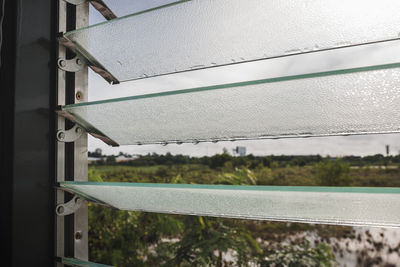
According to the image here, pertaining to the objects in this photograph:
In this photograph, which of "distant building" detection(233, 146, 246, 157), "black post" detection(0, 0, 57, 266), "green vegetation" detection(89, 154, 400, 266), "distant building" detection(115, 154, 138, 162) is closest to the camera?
"black post" detection(0, 0, 57, 266)

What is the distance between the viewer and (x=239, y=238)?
1660 mm

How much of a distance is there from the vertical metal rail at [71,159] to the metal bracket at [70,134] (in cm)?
1

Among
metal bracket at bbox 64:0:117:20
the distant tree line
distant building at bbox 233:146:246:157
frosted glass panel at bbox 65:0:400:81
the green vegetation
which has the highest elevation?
metal bracket at bbox 64:0:117:20

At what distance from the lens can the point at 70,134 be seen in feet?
1.80

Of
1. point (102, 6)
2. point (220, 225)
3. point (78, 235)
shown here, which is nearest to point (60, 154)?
point (78, 235)

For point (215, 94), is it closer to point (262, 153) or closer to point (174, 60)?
point (174, 60)

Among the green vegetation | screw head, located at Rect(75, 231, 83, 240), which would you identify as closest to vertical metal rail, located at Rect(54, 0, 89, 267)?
screw head, located at Rect(75, 231, 83, 240)

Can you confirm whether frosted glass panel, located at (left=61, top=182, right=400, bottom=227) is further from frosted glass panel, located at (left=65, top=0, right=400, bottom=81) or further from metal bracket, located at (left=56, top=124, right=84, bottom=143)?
frosted glass panel, located at (left=65, top=0, right=400, bottom=81)

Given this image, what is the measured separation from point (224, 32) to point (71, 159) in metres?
0.38

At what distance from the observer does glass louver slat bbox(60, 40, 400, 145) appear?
0.34m

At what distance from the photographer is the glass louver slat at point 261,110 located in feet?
1.12

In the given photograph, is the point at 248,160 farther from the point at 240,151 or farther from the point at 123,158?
the point at 123,158

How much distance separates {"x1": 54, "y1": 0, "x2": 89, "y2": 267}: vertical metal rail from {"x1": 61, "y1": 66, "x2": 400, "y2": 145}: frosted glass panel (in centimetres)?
7

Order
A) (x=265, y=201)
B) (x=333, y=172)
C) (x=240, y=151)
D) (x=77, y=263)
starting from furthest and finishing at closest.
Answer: (x=240, y=151) < (x=333, y=172) < (x=77, y=263) < (x=265, y=201)
